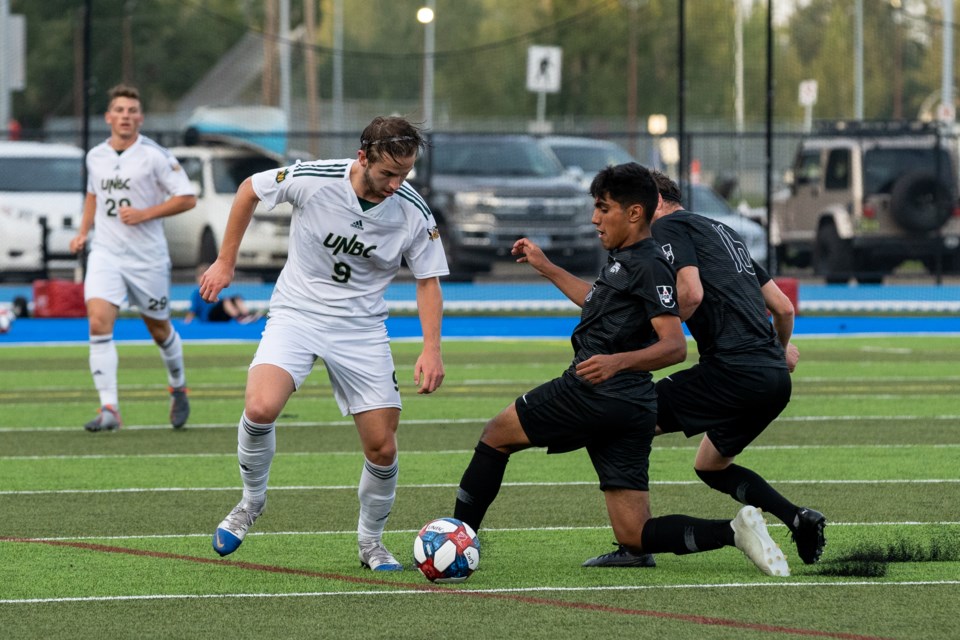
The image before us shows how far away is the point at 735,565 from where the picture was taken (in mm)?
7156

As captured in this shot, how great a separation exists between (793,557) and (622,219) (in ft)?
5.76

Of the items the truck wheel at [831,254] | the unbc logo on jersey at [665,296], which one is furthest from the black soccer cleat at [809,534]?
the truck wheel at [831,254]

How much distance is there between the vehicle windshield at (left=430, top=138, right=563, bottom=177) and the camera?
24641 millimetres

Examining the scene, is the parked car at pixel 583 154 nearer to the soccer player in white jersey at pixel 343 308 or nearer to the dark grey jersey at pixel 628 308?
the soccer player in white jersey at pixel 343 308

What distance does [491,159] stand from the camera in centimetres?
2491

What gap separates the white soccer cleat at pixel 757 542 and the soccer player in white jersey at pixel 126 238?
20.0ft

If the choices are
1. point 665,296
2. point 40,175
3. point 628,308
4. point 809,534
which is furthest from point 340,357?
point 40,175

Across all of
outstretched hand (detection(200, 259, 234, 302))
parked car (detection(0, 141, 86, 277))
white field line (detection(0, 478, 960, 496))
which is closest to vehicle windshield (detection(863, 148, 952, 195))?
parked car (detection(0, 141, 86, 277))

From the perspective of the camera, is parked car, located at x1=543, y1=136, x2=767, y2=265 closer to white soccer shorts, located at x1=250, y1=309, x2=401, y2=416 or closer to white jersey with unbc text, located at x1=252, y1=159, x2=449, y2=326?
white jersey with unbc text, located at x1=252, y1=159, x2=449, y2=326

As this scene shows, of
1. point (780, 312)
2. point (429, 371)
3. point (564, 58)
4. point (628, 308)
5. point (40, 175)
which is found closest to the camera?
point (628, 308)

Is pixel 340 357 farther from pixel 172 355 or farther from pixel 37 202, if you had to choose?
pixel 37 202

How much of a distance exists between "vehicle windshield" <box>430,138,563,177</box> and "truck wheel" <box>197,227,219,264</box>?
336 centimetres

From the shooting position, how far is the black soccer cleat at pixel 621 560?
7.05 m

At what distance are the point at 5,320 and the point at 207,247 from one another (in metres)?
5.16
